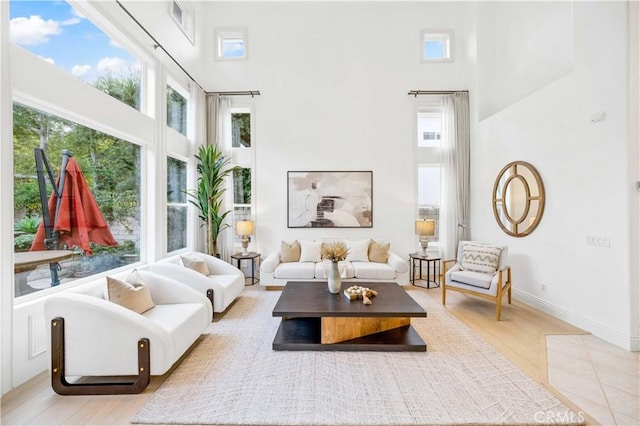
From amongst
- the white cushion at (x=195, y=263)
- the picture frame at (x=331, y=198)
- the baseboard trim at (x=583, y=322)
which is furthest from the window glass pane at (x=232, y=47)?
the baseboard trim at (x=583, y=322)

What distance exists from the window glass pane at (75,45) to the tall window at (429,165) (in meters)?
4.84

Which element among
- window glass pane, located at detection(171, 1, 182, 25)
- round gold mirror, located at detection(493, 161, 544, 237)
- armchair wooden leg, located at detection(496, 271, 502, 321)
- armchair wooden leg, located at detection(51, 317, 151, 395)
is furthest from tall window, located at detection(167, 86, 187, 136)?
round gold mirror, located at detection(493, 161, 544, 237)

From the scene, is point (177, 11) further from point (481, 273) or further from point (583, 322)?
point (583, 322)

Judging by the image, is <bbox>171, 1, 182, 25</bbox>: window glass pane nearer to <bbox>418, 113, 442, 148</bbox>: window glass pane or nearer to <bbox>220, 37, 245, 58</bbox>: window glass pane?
<bbox>220, 37, 245, 58</bbox>: window glass pane

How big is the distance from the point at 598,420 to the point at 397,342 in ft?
4.60

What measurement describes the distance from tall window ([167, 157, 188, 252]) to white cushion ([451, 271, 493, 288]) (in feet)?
14.4

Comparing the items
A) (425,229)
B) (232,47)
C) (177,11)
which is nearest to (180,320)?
(425,229)

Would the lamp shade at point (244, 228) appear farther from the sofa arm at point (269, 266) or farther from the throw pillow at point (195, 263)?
the throw pillow at point (195, 263)

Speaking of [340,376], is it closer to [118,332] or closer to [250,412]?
[250,412]

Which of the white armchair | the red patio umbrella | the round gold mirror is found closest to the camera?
the red patio umbrella

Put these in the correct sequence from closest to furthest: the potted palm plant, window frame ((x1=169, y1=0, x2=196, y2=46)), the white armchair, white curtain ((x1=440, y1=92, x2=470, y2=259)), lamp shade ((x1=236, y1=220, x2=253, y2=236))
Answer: the white armchair, window frame ((x1=169, y1=0, x2=196, y2=46)), the potted palm plant, lamp shade ((x1=236, y1=220, x2=253, y2=236)), white curtain ((x1=440, y1=92, x2=470, y2=259))

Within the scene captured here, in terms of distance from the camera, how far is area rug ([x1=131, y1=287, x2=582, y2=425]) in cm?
185

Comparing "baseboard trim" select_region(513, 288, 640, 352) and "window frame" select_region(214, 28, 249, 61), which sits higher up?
"window frame" select_region(214, 28, 249, 61)

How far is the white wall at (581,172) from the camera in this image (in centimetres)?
285
